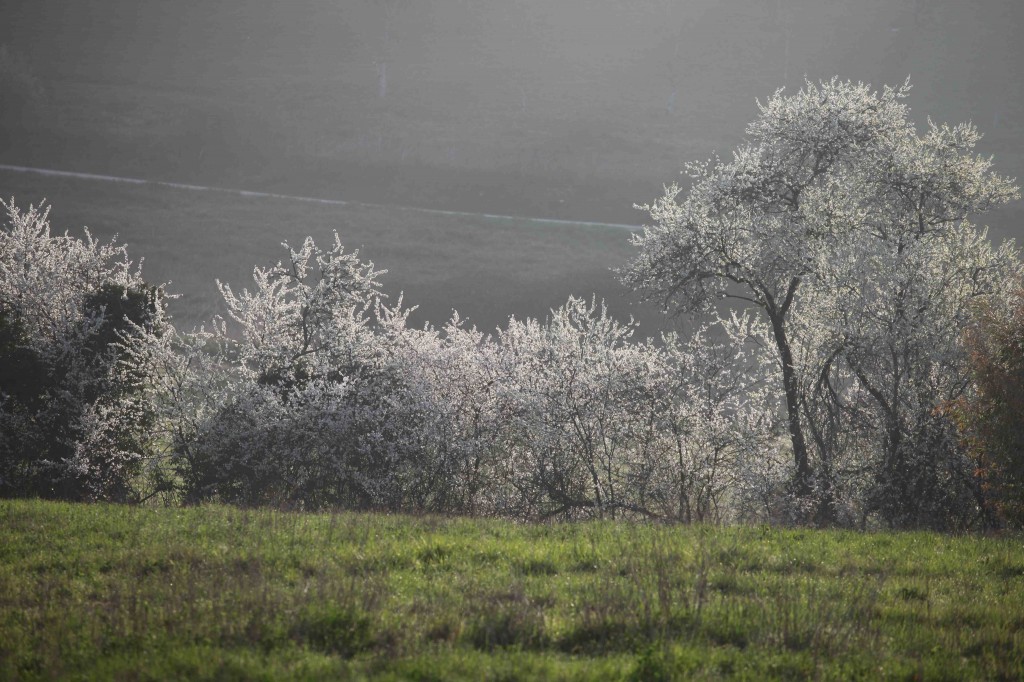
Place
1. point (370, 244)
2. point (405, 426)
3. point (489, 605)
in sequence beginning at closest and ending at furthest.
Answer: point (489, 605)
point (405, 426)
point (370, 244)

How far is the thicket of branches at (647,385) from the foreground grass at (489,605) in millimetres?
9992

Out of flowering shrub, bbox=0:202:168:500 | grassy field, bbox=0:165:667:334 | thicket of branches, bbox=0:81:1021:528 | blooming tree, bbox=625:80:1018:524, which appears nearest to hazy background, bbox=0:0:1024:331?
grassy field, bbox=0:165:667:334

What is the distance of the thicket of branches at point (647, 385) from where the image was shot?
23.1 m

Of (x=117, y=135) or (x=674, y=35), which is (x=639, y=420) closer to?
(x=117, y=135)

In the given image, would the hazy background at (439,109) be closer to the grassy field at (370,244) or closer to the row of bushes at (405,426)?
the grassy field at (370,244)

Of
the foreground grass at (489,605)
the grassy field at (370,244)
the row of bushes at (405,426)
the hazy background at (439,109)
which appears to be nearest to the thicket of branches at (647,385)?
the row of bushes at (405,426)

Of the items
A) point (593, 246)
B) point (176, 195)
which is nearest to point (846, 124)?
point (593, 246)

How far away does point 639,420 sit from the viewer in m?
24.8

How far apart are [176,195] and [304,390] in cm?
8451

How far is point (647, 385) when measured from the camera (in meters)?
24.9

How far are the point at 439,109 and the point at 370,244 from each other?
50670mm

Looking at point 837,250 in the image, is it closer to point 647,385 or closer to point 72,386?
point 647,385

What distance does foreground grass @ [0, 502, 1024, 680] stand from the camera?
767 centimetres

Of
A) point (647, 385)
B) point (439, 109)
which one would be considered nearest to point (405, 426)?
point (647, 385)
